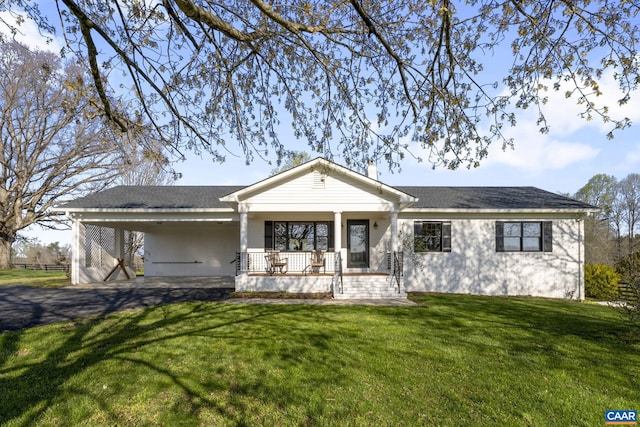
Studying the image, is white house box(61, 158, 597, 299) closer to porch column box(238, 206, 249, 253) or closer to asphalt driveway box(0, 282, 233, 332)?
porch column box(238, 206, 249, 253)

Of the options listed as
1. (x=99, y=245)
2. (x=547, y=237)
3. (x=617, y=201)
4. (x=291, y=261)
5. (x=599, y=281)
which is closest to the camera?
(x=547, y=237)

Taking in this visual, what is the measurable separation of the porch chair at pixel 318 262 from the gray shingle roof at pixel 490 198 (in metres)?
4.09

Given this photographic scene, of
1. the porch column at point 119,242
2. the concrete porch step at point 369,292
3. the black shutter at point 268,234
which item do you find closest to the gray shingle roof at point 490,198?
the concrete porch step at point 369,292

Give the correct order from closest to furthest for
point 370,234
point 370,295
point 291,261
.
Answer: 1. point 370,295
2. point 291,261
3. point 370,234

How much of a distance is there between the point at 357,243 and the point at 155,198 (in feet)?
30.9

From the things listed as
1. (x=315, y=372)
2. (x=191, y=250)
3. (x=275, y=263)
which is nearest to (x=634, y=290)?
(x=315, y=372)

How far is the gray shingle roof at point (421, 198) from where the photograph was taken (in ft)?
44.5

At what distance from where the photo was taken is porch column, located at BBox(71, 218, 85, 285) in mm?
13742

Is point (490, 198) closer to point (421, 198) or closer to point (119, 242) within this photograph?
point (421, 198)

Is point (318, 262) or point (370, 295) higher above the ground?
point (318, 262)

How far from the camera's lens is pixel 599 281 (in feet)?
44.5

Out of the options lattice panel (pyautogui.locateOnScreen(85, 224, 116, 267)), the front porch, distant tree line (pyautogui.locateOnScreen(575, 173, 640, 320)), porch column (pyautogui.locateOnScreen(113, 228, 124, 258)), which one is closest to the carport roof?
lattice panel (pyautogui.locateOnScreen(85, 224, 116, 267))

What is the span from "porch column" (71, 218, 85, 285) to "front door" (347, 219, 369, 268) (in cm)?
1119

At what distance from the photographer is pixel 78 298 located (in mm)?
10594
